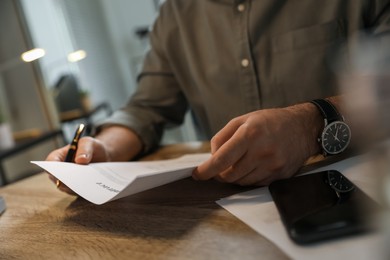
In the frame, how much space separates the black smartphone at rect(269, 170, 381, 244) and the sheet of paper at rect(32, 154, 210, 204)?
14 centimetres

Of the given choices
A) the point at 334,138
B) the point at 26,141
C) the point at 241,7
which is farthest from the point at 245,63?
the point at 26,141

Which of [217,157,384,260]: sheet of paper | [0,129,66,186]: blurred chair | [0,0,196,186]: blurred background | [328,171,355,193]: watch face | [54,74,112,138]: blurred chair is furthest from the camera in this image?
[54,74,112,138]: blurred chair

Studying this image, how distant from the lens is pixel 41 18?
2.84 m

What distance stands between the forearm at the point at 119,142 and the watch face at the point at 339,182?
0.47 metres

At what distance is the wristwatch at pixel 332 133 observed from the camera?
1.59 feet

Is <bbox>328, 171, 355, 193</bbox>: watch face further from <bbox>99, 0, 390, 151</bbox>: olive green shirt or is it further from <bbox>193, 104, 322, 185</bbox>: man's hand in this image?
<bbox>99, 0, 390, 151</bbox>: olive green shirt

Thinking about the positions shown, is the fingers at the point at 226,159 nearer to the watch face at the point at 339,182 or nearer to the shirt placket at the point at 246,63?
the watch face at the point at 339,182

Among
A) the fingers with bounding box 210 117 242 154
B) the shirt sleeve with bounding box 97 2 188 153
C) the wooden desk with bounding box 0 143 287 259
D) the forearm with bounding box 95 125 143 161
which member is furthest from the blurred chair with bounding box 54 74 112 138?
the fingers with bounding box 210 117 242 154

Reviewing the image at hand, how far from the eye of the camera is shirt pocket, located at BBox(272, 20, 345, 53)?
757 mm

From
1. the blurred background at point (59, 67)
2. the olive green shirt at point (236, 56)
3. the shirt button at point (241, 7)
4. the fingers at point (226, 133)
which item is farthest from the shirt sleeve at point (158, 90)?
the blurred background at point (59, 67)

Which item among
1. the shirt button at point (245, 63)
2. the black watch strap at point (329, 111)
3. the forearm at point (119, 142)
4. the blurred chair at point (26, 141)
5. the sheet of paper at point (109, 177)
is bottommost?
the blurred chair at point (26, 141)

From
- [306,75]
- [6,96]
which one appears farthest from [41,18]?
[306,75]

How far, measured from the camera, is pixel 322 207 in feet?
1.06

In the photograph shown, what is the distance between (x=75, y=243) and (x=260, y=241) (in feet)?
0.72
